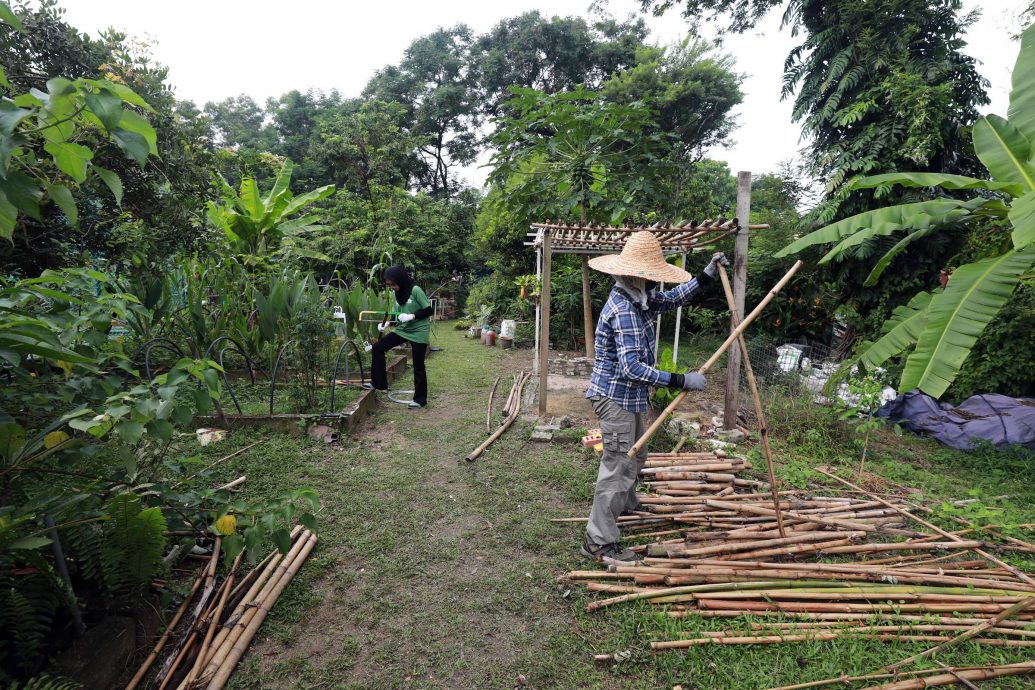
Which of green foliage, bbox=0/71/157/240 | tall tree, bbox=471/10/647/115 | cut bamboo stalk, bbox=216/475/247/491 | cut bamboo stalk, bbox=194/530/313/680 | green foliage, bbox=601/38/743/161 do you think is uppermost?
tall tree, bbox=471/10/647/115

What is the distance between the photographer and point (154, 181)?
449 centimetres

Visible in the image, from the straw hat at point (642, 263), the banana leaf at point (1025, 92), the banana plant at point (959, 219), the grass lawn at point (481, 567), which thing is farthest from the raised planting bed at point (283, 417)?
the banana leaf at point (1025, 92)

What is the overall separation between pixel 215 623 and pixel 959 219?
17.7 ft

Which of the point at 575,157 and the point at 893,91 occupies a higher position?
the point at 893,91

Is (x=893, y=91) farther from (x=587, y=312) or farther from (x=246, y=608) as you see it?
(x=246, y=608)

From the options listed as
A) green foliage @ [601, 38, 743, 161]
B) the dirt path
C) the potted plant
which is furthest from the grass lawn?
green foliage @ [601, 38, 743, 161]

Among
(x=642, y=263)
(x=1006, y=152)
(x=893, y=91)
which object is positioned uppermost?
(x=893, y=91)

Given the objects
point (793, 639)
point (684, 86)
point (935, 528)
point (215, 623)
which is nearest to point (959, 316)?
point (935, 528)

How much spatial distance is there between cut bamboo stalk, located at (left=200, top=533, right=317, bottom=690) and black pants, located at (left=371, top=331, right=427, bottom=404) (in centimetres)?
302

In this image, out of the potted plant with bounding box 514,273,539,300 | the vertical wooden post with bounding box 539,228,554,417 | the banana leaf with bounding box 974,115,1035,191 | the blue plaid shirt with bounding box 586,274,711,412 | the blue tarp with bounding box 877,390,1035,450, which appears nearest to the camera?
the blue plaid shirt with bounding box 586,274,711,412

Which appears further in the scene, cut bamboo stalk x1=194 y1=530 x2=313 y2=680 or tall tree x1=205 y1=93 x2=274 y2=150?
tall tree x1=205 y1=93 x2=274 y2=150

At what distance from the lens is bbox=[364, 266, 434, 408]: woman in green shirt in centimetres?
580

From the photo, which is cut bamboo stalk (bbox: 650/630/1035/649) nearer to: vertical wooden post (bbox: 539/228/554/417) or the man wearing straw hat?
the man wearing straw hat

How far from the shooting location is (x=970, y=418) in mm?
5129
